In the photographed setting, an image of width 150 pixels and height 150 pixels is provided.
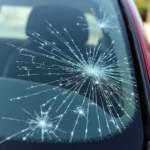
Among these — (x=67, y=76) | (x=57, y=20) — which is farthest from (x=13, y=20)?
(x=67, y=76)

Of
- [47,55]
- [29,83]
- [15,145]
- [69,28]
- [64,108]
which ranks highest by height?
[69,28]

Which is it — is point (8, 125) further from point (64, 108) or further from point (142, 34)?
point (142, 34)

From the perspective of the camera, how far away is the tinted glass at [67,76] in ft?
6.24

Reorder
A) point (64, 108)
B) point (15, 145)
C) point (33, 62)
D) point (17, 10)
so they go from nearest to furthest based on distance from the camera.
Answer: point (15, 145), point (64, 108), point (33, 62), point (17, 10)

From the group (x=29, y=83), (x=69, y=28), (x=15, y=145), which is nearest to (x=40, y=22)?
(x=69, y=28)

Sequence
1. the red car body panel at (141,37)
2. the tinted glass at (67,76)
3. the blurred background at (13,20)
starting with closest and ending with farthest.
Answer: the tinted glass at (67,76)
the red car body panel at (141,37)
the blurred background at (13,20)

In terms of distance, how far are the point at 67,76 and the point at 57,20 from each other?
366 millimetres

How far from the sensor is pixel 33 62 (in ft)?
7.02

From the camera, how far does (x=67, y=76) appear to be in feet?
6.95

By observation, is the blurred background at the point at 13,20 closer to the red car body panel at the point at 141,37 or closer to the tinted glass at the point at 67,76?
the tinted glass at the point at 67,76

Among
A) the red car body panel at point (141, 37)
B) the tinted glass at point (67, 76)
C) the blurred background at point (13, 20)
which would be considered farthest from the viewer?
the blurred background at point (13, 20)

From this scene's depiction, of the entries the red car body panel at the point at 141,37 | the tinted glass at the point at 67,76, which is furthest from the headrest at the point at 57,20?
the red car body panel at the point at 141,37

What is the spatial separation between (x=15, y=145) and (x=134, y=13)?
43.2 inches

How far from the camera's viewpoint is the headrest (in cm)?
227
